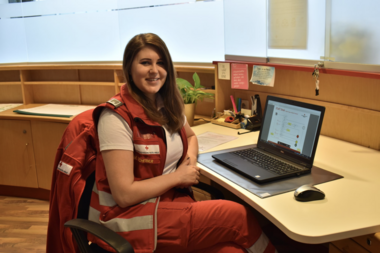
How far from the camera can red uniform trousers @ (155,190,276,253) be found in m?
1.34

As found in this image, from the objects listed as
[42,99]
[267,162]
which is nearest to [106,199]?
[267,162]

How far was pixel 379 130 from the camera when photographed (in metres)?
1.75

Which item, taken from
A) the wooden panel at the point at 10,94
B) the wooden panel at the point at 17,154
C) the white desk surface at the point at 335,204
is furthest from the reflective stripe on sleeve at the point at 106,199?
the wooden panel at the point at 10,94

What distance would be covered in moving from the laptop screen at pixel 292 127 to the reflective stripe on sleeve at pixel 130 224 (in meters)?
0.74

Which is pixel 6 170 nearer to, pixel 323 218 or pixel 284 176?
pixel 284 176

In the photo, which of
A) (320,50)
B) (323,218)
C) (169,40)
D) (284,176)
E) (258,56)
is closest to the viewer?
(323,218)

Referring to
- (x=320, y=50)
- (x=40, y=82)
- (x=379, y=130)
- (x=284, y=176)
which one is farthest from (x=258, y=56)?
(x=40, y=82)

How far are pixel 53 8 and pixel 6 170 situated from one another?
1.65m

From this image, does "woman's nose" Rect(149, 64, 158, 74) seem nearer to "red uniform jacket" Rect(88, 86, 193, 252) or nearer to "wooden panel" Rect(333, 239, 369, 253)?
"red uniform jacket" Rect(88, 86, 193, 252)

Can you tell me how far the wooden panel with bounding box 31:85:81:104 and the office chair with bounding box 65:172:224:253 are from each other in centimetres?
226

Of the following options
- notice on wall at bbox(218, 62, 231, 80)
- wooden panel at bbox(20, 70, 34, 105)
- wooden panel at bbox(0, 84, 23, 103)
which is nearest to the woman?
notice on wall at bbox(218, 62, 231, 80)

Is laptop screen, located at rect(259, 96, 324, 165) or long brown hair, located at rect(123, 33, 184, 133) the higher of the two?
long brown hair, located at rect(123, 33, 184, 133)

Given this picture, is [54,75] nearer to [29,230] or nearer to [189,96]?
[29,230]

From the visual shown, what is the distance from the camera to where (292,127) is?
1646mm
